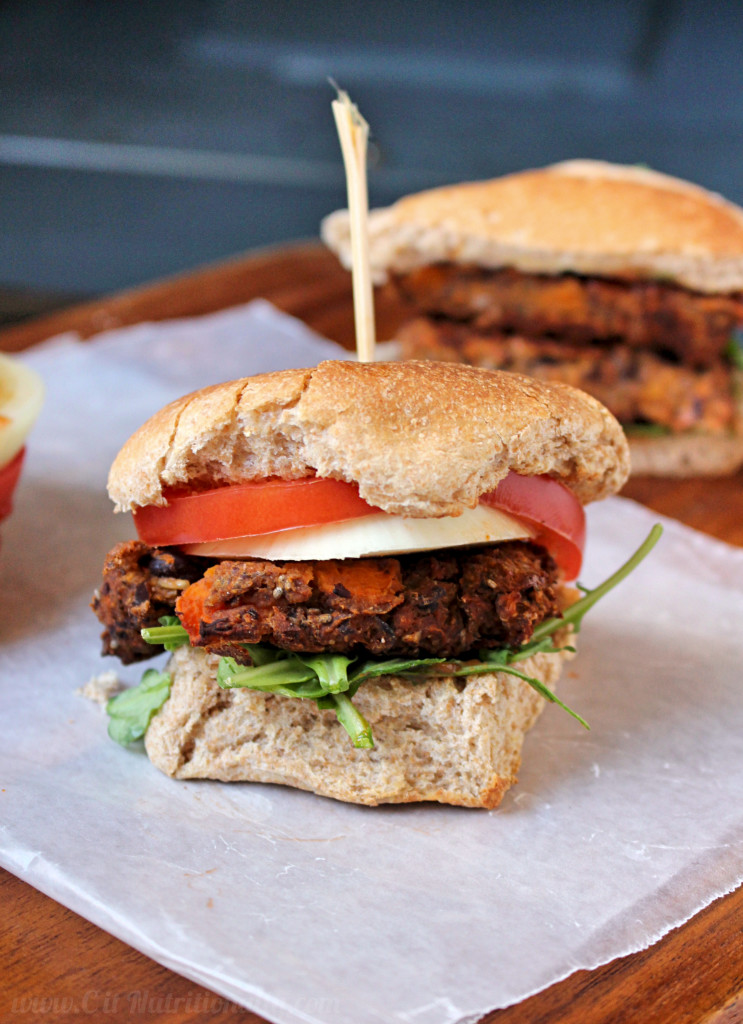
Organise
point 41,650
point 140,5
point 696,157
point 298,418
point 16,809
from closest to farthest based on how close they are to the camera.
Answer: point 298,418 → point 16,809 → point 41,650 → point 696,157 → point 140,5

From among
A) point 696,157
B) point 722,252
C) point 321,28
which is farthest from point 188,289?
point 696,157

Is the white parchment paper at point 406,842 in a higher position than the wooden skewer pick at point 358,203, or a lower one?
lower

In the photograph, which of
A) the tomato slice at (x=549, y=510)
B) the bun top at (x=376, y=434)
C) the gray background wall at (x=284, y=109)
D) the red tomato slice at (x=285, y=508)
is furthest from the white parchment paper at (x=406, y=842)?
the gray background wall at (x=284, y=109)

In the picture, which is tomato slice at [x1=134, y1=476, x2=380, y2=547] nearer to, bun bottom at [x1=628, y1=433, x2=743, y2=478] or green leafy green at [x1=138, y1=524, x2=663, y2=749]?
green leafy green at [x1=138, y1=524, x2=663, y2=749]

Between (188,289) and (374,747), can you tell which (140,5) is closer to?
(188,289)

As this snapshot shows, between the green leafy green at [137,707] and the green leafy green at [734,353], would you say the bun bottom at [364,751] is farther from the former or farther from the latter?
the green leafy green at [734,353]

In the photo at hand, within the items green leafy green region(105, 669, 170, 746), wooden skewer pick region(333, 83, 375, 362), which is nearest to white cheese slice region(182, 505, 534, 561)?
green leafy green region(105, 669, 170, 746)
